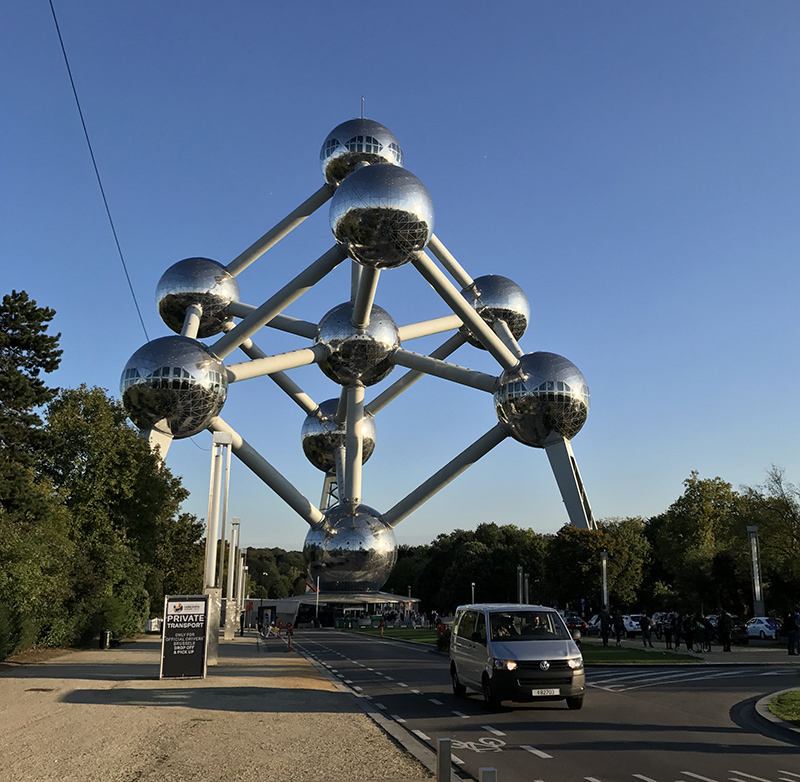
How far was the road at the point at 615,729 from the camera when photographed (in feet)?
25.6

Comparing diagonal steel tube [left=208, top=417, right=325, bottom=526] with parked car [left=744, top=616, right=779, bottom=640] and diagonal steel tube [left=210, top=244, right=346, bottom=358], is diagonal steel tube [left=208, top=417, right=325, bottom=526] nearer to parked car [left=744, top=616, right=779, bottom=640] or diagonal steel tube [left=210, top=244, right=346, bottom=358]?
diagonal steel tube [left=210, top=244, right=346, bottom=358]

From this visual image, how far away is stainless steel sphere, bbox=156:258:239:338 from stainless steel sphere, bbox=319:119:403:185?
20.7 feet

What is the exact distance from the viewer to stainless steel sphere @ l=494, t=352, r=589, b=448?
29906 mm

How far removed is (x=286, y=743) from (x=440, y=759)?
382 cm

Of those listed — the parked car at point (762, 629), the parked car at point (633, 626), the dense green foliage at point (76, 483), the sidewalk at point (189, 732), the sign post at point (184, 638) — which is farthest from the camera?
the parked car at point (633, 626)

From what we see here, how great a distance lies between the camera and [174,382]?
1062 inches

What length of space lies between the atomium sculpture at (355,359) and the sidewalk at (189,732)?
855 cm

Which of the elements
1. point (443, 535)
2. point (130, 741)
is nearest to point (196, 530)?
point (130, 741)

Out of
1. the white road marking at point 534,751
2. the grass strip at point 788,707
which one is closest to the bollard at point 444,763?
the white road marking at point 534,751

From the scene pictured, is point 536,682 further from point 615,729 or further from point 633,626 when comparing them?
point 633,626

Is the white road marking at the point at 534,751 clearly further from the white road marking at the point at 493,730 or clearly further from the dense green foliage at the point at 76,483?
the dense green foliage at the point at 76,483

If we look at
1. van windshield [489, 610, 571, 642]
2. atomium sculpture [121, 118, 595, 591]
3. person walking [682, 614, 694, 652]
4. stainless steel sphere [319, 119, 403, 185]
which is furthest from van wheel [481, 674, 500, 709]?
stainless steel sphere [319, 119, 403, 185]

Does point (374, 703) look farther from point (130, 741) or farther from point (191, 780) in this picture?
point (191, 780)

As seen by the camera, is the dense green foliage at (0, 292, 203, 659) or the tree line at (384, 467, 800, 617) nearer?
the dense green foliage at (0, 292, 203, 659)
